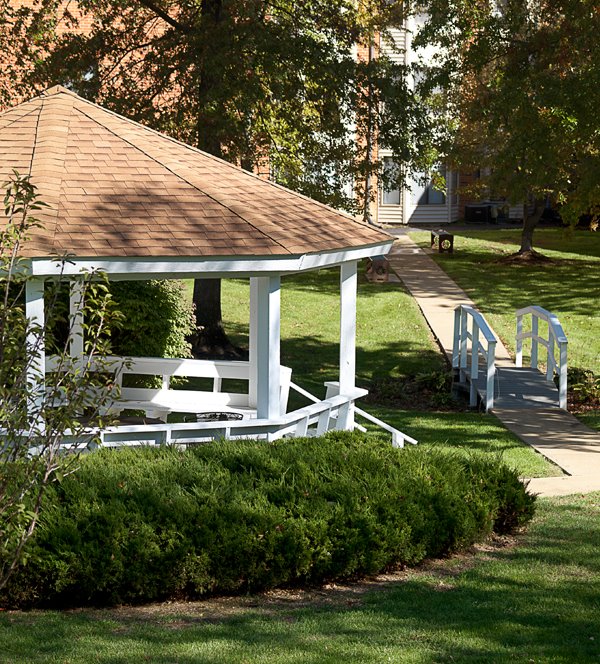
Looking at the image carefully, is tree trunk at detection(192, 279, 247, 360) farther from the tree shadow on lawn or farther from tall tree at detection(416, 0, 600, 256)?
the tree shadow on lawn

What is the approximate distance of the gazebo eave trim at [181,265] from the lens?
412 inches

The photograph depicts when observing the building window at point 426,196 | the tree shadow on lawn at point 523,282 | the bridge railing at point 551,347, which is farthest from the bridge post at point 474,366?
the building window at point 426,196

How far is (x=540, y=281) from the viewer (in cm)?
3045

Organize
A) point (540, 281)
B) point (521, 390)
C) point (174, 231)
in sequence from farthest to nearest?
point (540, 281) → point (521, 390) → point (174, 231)

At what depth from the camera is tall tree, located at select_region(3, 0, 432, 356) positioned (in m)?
19.8

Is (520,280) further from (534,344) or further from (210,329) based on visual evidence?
(210,329)

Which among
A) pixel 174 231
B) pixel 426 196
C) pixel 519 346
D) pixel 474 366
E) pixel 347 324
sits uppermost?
pixel 426 196

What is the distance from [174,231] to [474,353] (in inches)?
318

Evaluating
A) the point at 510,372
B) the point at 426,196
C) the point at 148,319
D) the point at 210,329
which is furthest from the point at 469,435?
the point at 426,196

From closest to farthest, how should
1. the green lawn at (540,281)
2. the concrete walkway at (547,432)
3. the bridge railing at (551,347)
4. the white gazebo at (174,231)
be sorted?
the white gazebo at (174,231)
the concrete walkway at (547,432)
the bridge railing at (551,347)
the green lawn at (540,281)

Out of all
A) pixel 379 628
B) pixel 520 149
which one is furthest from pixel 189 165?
pixel 520 149

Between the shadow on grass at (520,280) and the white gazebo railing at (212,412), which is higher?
the shadow on grass at (520,280)

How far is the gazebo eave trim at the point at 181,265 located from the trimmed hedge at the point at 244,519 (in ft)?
5.97

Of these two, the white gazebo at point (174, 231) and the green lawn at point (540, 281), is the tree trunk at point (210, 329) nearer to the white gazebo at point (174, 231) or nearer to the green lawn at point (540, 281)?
the green lawn at point (540, 281)
